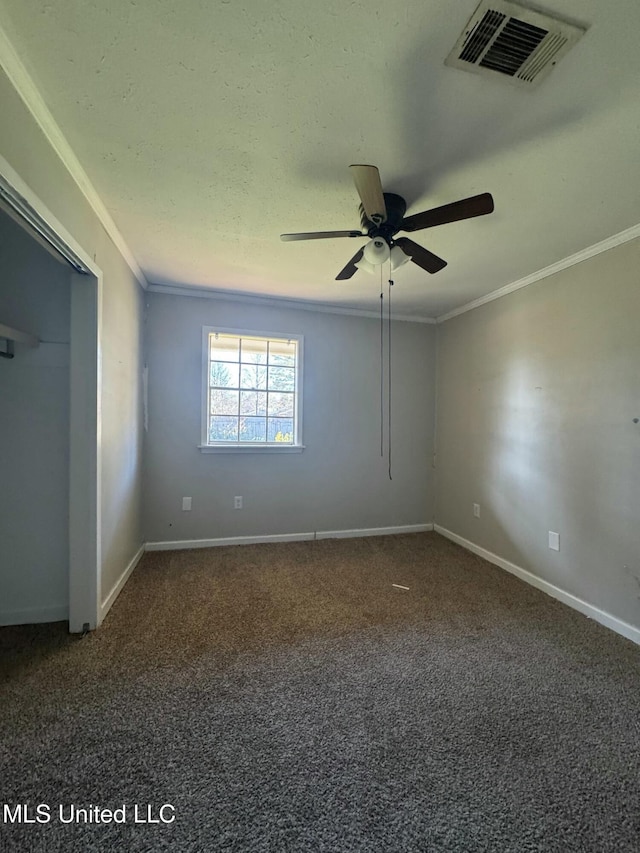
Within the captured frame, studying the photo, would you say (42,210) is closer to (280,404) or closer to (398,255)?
(398,255)

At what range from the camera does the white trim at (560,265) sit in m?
2.02

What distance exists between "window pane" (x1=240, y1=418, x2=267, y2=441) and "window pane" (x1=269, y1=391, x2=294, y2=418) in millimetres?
136

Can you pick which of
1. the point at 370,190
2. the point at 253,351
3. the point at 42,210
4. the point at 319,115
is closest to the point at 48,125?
the point at 42,210

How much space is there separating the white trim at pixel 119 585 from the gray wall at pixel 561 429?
3.02m

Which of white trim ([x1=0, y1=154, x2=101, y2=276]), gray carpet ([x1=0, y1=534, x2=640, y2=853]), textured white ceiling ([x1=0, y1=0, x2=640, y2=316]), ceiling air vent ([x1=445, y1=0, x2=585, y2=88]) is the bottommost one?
gray carpet ([x1=0, y1=534, x2=640, y2=853])

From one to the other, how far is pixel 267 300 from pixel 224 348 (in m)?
0.63

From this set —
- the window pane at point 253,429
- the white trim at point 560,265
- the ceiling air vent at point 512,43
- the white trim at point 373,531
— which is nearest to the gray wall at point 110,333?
the window pane at point 253,429

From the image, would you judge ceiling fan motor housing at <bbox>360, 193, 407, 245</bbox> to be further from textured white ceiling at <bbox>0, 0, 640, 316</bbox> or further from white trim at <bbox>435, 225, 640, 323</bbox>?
white trim at <bbox>435, 225, 640, 323</bbox>

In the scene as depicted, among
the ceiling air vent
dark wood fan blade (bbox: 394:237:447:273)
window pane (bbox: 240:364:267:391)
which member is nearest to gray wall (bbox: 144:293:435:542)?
window pane (bbox: 240:364:267:391)

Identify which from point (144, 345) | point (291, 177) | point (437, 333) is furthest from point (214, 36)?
point (437, 333)

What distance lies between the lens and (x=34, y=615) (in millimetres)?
Result: 1981

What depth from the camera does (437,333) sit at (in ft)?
12.5

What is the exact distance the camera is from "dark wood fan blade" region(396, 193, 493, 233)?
54.3 inches

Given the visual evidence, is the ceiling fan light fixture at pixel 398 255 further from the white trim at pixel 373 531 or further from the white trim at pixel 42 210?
the white trim at pixel 373 531
